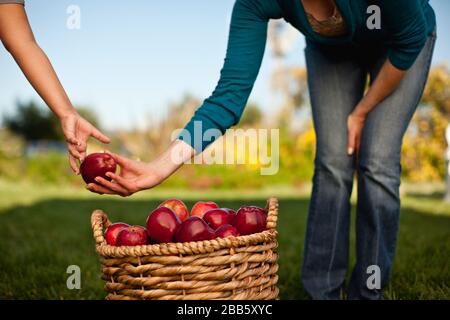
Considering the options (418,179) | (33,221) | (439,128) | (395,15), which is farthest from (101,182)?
(418,179)

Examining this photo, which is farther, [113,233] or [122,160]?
[113,233]

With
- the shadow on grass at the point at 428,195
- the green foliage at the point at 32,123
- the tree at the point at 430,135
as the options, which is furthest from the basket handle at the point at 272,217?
the green foliage at the point at 32,123

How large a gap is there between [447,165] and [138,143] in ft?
27.5

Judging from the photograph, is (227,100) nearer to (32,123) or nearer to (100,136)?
(100,136)

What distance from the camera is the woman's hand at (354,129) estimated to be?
7.07 ft

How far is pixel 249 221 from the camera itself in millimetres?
1664

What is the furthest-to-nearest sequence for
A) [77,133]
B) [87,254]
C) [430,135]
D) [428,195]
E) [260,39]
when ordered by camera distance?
[430,135]
[428,195]
[87,254]
[260,39]
[77,133]

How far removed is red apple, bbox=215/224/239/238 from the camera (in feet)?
5.16

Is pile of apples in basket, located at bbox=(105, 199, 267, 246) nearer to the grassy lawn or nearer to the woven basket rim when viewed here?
the woven basket rim

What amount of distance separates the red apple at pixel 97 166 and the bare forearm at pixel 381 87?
3.35 feet

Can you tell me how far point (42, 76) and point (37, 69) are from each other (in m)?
0.03

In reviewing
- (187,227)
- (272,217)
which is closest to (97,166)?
(187,227)

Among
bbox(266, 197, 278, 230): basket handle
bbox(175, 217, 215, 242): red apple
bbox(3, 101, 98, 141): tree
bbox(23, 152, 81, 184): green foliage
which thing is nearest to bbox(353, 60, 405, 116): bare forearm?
bbox(266, 197, 278, 230): basket handle
